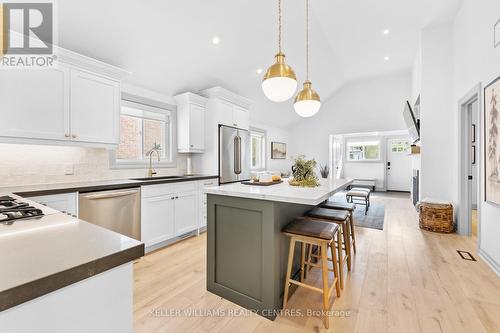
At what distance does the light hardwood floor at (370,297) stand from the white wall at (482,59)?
0.29 meters

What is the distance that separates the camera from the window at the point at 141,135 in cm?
339

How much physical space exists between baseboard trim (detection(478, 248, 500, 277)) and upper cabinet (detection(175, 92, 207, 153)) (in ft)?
13.2

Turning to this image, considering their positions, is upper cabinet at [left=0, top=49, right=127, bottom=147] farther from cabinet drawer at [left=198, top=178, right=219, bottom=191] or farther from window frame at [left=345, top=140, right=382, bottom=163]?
window frame at [left=345, top=140, right=382, bottom=163]

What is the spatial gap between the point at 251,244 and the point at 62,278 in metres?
1.42

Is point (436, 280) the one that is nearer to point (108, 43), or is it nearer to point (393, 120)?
point (108, 43)

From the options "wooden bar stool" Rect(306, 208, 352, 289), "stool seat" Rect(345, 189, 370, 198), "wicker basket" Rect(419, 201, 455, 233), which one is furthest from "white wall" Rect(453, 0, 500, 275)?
"stool seat" Rect(345, 189, 370, 198)

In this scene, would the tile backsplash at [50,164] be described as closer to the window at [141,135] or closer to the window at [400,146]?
the window at [141,135]

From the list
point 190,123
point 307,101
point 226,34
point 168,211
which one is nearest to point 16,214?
point 168,211

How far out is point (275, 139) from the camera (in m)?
8.05

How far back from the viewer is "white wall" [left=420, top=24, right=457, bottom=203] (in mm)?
4082

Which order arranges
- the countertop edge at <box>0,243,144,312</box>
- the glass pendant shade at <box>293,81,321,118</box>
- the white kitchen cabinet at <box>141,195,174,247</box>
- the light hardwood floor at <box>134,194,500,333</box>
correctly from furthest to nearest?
1. the white kitchen cabinet at <box>141,195,174,247</box>
2. the glass pendant shade at <box>293,81,321,118</box>
3. the light hardwood floor at <box>134,194,500,333</box>
4. the countertop edge at <box>0,243,144,312</box>

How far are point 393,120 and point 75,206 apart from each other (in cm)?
838

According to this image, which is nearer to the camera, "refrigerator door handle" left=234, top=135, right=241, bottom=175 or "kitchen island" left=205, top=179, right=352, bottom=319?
"kitchen island" left=205, top=179, right=352, bottom=319

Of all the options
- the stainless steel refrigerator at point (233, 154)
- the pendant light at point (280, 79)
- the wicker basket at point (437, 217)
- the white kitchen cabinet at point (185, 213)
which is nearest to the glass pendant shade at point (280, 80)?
the pendant light at point (280, 79)
